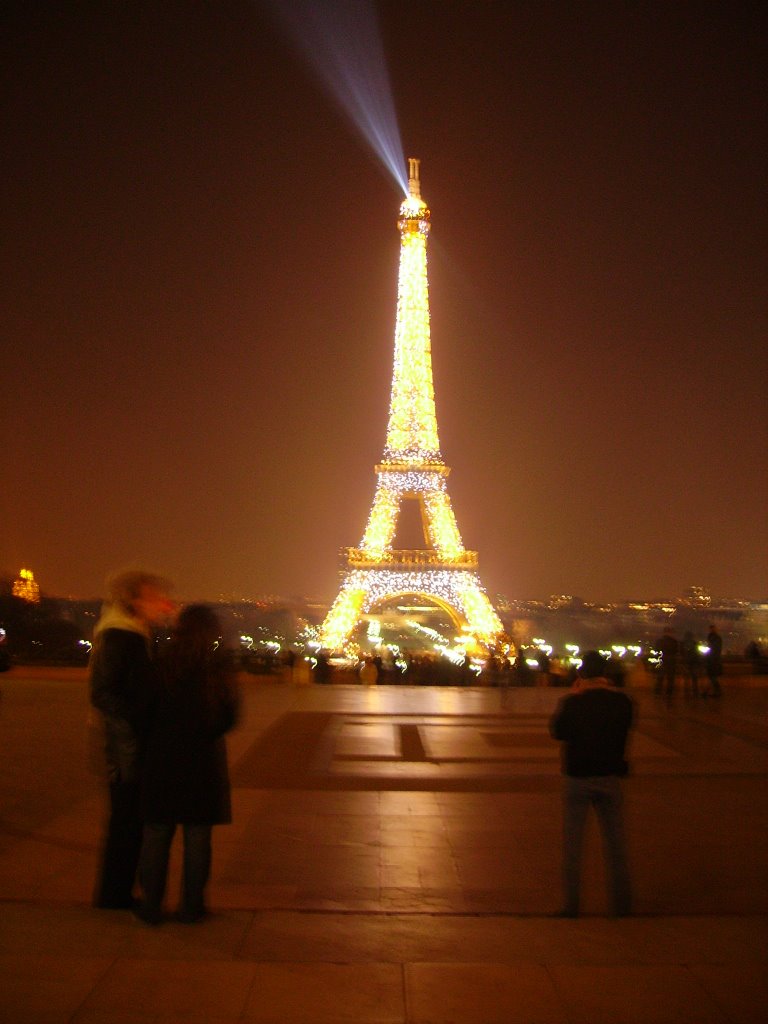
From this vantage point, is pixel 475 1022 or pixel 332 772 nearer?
pixel 475 1022

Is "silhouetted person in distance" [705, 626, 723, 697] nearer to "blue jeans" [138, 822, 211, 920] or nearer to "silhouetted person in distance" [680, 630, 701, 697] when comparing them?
"silhouetted person in distance" [680, 630, 701, 697]

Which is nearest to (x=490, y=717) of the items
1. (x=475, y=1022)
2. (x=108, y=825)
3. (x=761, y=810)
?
(x=761, y=810)

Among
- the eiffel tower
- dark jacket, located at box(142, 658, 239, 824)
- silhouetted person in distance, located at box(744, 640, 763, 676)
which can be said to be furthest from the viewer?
the eiffel tower

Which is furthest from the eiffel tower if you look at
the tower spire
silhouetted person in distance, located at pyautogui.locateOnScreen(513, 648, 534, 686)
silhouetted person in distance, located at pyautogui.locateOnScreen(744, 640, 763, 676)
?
silhouetted person in distance, located at pyautogui.locateOnScreen(513, 648, 534, 686)

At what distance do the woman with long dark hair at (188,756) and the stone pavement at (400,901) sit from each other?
0.26 meters

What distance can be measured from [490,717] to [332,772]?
238 inches

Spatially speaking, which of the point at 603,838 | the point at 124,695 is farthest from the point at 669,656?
the point at 124,695

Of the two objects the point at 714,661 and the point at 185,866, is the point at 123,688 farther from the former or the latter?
the point at 714,661

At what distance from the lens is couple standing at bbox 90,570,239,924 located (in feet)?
17.6

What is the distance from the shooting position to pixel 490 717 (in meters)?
16.2

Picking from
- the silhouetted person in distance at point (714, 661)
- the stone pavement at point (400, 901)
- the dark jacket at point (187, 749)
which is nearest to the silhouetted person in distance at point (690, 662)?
the silhouetted person in distance at point (714, 661)

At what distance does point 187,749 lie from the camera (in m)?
5.38

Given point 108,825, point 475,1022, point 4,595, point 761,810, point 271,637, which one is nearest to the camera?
point 475,1022

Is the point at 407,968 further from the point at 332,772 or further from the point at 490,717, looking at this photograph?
the point at 490,717
